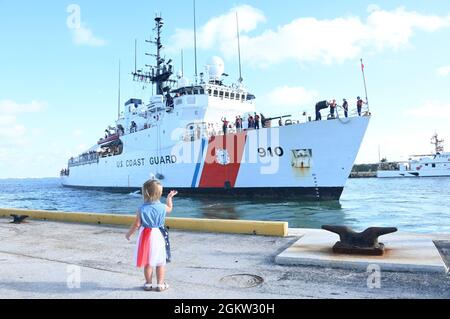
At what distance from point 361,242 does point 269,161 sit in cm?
1539

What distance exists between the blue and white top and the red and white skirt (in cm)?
5

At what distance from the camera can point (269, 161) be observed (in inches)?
775

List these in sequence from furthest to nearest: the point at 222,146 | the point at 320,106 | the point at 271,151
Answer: the point at 222,146
the point at 271,151
the point at 320,106

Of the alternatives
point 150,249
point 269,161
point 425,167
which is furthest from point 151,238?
point 425,167

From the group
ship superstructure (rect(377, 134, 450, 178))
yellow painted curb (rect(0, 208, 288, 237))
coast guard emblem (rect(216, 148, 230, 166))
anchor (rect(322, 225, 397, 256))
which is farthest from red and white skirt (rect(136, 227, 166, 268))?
ship superstructure (rect(377, 134, 450, 178))

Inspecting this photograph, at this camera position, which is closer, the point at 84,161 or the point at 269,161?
the point at 269,161

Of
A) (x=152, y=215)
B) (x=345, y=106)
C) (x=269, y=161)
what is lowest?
(x=152, y=215)

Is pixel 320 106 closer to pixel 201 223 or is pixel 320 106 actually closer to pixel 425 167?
pixel 201 223

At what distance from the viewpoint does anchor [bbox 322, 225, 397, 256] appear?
165 inches

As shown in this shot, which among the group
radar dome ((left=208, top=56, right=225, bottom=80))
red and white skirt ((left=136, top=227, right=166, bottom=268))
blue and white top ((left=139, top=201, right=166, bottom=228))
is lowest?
red and white skirt ((left=136, top=227, right=166, bottom=268))

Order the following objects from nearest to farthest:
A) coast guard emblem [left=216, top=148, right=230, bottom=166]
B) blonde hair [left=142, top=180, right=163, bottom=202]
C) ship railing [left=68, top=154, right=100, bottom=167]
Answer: blonde hair [left=142, top=180, right=163, bottom=202]
coast guard emblem [left=216, top=148, right=230, bottom=166]
ship railing [left=68, top=154, right=100, bottom=167]

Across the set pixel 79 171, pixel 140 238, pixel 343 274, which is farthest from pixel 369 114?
pixel 79 171

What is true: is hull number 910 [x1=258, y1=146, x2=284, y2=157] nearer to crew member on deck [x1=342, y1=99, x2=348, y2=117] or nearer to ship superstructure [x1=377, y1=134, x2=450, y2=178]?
crew member on deck [x1=342, y1=99, x2=348, y2=117]
